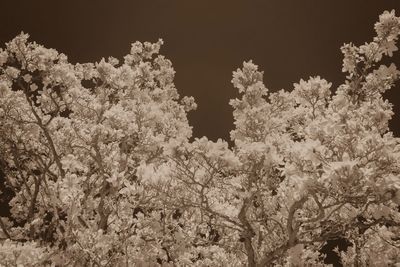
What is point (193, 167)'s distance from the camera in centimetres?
780

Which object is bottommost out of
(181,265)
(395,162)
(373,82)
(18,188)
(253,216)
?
(181,265)

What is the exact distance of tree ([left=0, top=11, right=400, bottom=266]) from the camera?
674cm

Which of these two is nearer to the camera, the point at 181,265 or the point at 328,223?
the point at 328,223

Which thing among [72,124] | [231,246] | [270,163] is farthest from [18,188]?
[270,163]

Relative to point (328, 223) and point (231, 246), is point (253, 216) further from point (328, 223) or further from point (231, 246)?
point (328, 223)

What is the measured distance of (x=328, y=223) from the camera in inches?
324

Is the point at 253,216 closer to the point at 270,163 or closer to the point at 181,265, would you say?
the point at 181,265

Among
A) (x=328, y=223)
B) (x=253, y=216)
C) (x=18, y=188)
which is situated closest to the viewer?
(x=328, y=223)

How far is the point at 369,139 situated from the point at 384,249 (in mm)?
6244

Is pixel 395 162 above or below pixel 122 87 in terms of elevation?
below

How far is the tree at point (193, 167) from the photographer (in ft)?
22.1

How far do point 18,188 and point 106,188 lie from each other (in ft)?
12.8

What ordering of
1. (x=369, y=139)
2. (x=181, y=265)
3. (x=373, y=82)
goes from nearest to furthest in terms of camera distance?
(x=369, y=139) → (x=373, y=82) → (x=181, y=265)

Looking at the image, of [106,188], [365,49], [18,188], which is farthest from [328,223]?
[18,188]
